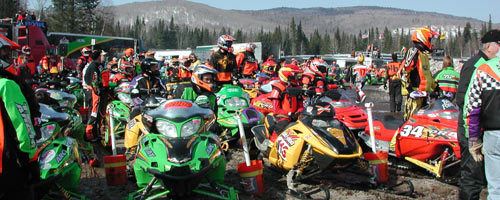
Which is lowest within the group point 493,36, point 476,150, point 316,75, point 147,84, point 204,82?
point 476,150

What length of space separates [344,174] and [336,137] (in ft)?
5.23

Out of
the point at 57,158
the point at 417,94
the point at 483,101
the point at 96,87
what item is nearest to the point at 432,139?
the point at 417,94

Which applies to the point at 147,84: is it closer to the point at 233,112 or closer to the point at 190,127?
the point at 233,112

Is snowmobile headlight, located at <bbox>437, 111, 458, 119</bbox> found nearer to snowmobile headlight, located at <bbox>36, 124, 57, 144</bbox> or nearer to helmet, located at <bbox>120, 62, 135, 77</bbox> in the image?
snowmobile headlight, located at <bbox>36, 124, 57, 144</bbox>

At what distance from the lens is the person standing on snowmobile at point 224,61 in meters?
9.75

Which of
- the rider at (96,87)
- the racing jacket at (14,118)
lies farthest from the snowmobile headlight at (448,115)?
the rider at (96,87)

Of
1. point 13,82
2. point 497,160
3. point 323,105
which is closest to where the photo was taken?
point 13,82

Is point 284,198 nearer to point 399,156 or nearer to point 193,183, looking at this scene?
point 193,183

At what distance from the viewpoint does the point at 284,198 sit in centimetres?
534

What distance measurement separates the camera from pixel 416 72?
7473 mm

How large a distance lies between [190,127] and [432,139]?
3.50m

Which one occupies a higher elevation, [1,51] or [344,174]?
[1,51]

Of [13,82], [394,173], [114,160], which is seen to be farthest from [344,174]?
[13,82]

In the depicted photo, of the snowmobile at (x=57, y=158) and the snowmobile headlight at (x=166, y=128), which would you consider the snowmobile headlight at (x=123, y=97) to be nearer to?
the snowmobile at (x=57, y=158)
